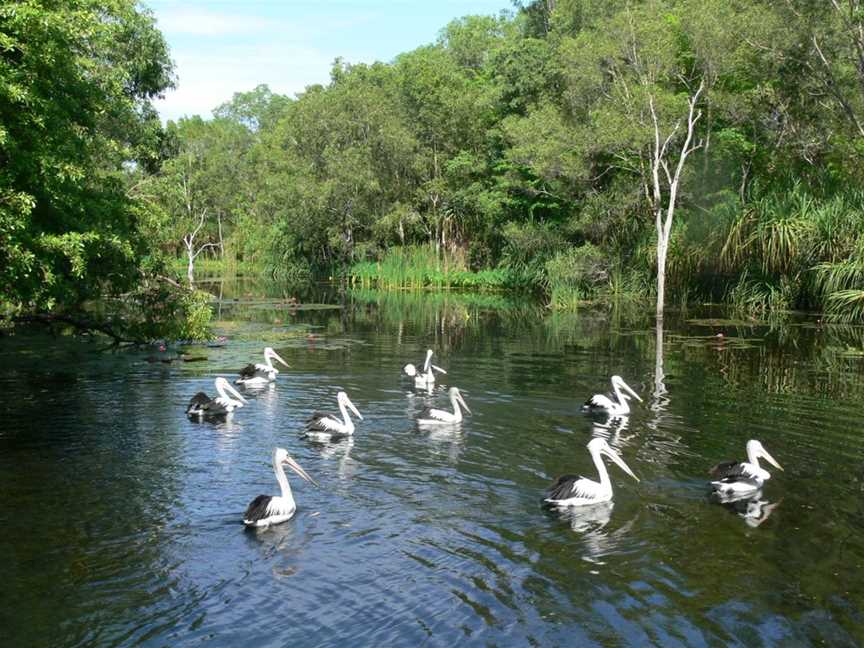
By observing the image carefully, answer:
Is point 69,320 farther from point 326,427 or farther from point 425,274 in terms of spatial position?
point 425,274

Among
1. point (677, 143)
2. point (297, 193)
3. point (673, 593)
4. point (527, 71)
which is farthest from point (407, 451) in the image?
point (297, 193)

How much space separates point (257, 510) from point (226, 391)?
9.13 meters

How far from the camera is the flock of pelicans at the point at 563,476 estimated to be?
35.9 feet

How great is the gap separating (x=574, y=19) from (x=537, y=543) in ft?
167

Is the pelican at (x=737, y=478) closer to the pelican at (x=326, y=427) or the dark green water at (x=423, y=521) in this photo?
the dark green water at (x=423, y=521)

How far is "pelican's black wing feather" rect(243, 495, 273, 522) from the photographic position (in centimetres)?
1059

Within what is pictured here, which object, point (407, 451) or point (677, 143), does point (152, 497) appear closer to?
point (407, 451)

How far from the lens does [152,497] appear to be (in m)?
11.8

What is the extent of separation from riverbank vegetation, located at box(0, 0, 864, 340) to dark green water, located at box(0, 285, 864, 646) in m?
4.47

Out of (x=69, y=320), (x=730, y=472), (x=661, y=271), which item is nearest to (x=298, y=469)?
(x=730, y=472)

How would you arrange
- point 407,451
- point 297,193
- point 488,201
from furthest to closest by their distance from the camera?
point 297,193, point 488,201, point 407,451

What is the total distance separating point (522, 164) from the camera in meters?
52.5

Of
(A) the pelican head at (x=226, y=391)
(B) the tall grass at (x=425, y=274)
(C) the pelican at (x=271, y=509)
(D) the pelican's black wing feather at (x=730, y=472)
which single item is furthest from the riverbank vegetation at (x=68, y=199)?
(B) the tall grass at (x=425, y=274)

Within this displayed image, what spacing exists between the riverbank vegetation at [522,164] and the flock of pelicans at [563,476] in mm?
4107
